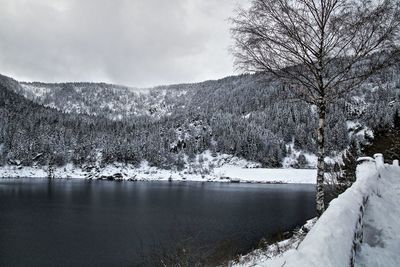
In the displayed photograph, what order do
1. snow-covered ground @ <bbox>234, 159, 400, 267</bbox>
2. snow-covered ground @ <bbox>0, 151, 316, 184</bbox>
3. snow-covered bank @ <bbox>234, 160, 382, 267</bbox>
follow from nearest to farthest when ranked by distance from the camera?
snow-covered bank @ <bbox>234, 160, 382, 267</bbox> < snow-covered ground @ <bbox>234, 159, 400, 267</bbox> < snow-covered ground @ <bbox>0, 151, 316, 184</bbox>

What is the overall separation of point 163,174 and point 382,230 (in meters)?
165

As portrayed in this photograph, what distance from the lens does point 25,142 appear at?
16875 centimetres

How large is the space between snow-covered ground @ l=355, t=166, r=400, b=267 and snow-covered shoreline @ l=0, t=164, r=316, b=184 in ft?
479

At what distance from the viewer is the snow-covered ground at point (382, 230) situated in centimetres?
521

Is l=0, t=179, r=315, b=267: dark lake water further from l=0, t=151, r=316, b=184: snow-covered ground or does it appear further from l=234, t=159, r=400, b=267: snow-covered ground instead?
l=0, t=151, r=316, b=184: snow-covered ground

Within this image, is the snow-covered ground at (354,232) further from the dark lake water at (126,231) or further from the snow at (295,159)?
the snow at (295,159)

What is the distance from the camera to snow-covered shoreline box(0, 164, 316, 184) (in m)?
154

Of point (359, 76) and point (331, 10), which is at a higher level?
point (331, 10)

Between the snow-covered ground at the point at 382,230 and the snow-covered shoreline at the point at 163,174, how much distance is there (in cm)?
14605

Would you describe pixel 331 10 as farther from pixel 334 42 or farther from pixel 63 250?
pixel 63 250

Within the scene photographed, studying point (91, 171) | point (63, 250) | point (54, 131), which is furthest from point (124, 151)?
point (63, 250)

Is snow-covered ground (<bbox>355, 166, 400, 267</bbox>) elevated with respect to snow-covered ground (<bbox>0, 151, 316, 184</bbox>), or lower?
elevated

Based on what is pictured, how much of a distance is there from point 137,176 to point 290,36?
506 feet

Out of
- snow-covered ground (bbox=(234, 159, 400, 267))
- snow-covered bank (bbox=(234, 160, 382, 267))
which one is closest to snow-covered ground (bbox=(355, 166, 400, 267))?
snow-covered ground (bbox=(234, 159, 400, 267))
